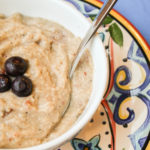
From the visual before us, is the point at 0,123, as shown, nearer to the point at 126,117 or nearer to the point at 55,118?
the point at 55,118

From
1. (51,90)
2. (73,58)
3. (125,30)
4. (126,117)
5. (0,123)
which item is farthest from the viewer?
(125,30)

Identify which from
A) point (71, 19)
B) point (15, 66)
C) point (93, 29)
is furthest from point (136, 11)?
point (15, 66)

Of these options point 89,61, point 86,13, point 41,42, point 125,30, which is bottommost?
point 89,61

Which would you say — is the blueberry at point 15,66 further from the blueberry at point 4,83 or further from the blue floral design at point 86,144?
the blue floral design at point 86,144

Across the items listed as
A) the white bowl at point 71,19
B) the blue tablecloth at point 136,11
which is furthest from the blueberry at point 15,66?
the blue tablecloth at point 136,11

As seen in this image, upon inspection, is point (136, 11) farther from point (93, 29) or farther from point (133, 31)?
point (93, 29)

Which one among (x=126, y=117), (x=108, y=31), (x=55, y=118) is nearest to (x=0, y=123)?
(x=55, y=118)

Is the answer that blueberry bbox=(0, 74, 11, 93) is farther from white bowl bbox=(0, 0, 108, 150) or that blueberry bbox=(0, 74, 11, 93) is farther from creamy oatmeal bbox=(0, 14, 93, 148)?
white bowl bbox=(0, 0, 108, 150)
